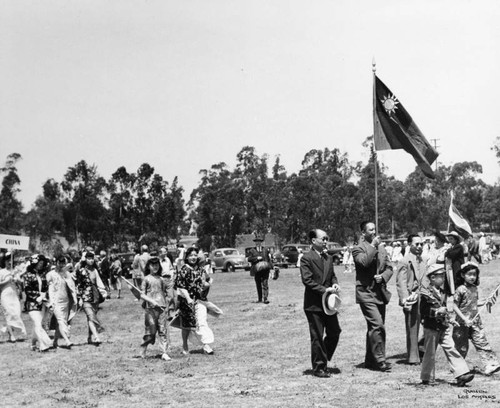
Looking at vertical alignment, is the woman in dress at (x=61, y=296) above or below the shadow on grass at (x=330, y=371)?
above

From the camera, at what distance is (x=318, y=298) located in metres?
9.79

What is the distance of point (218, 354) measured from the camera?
12.2 meters

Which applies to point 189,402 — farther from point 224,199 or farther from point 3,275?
point 224,199

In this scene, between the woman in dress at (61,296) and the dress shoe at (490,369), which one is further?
the woman in dress at (61,296)

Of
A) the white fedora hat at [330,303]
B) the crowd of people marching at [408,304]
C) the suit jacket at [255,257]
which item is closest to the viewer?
the crowd of people marching at [408,304]

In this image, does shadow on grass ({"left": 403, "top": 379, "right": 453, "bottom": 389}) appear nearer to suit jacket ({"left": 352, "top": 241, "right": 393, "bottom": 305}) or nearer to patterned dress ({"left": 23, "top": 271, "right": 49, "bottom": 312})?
suit jacket ({"left": 352, "top": 241, "right": 393, "bottom": 305})

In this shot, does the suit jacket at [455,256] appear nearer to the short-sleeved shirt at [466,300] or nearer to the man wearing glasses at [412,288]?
the man wearing glasses at [412,288]

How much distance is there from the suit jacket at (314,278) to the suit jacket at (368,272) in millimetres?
386

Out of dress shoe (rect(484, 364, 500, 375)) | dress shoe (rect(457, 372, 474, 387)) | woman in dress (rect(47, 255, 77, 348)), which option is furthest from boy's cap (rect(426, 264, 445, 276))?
woman in dress (rect(47, 255, 77, 348))

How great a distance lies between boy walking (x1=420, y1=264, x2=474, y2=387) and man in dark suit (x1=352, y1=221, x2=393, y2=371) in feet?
3.50

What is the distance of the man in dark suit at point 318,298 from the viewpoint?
9.73 metres

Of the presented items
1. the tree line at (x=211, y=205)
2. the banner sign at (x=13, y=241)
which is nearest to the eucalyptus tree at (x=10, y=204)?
the tree line at (x=211, y=205)

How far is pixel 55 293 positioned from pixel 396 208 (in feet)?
169

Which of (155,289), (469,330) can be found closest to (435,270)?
(469,330)
